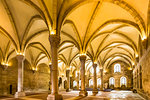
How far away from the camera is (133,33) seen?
675 inches

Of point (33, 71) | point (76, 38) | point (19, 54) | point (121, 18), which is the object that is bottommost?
point (33, 71)

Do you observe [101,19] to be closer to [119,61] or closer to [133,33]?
[133,33]

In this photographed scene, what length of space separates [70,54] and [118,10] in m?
14.5

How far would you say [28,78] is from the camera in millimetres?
26016

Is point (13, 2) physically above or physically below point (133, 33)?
above

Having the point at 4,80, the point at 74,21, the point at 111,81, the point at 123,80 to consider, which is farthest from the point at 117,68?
the point at 4,80

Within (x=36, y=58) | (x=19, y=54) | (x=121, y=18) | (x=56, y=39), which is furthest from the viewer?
(x=36, y=58)

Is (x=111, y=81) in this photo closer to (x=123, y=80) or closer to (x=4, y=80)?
(x=123, y=80)

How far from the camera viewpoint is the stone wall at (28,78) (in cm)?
2183

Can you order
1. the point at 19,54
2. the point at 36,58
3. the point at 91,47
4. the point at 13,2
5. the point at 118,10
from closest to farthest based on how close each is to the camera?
the point at 13,2
the point at 118,10
the point at 19,54
the point at 91,47
the point at 36,58

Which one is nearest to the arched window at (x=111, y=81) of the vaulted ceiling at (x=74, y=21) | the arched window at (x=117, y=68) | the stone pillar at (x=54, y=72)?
the arched window at (x=117, y=68)

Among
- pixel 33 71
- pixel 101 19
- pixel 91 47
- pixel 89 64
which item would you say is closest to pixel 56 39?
pixel 101 19

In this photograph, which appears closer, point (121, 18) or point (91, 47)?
point (121, 18)

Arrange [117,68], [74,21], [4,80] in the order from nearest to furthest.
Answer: [74,21]
[4,80]
[117,68]
